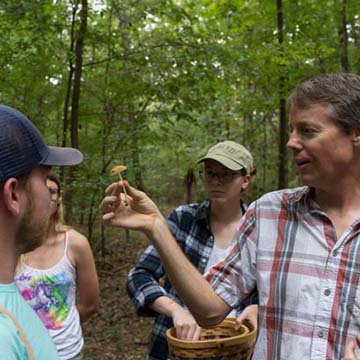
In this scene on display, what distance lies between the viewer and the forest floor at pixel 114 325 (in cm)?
579

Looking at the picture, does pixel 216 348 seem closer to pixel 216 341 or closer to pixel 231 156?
pixel 216 341

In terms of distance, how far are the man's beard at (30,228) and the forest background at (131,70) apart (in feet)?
13.6

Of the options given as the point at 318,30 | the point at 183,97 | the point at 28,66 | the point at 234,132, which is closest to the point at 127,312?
the point at 183,97

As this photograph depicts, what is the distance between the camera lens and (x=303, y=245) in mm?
1792

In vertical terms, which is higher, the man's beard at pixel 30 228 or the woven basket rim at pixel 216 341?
the man's beard at pixel 30 228

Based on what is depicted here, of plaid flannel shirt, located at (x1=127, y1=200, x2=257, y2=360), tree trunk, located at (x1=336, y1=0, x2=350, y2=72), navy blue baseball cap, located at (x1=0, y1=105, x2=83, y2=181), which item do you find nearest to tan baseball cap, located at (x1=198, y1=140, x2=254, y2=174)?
plaid flannel shirt, located at (x1=127, y1=200, x2=257, y2=360)

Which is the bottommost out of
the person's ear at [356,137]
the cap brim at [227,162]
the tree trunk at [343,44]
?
the cap brim at [227,162]

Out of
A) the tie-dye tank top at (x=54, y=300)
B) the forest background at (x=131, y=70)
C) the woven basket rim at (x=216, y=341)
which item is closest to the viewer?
the woven basket rim at (x=216, y=341)

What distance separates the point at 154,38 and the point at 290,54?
1926 mm

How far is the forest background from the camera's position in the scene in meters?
5.75

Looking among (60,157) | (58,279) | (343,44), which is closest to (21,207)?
(60,157)

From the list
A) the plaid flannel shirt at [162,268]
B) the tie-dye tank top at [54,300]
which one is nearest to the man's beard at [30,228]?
the plaid flannel shirt at [162,268]

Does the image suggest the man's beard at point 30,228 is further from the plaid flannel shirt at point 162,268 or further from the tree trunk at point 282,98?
the tree trunk at point 282,98

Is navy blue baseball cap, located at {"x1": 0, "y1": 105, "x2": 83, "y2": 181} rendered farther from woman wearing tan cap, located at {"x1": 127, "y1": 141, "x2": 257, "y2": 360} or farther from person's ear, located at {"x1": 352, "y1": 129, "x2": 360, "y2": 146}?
woman wearing tan cap, located at {"x1": 127, "y1": 141, "x2": 257, "y2": 360}
